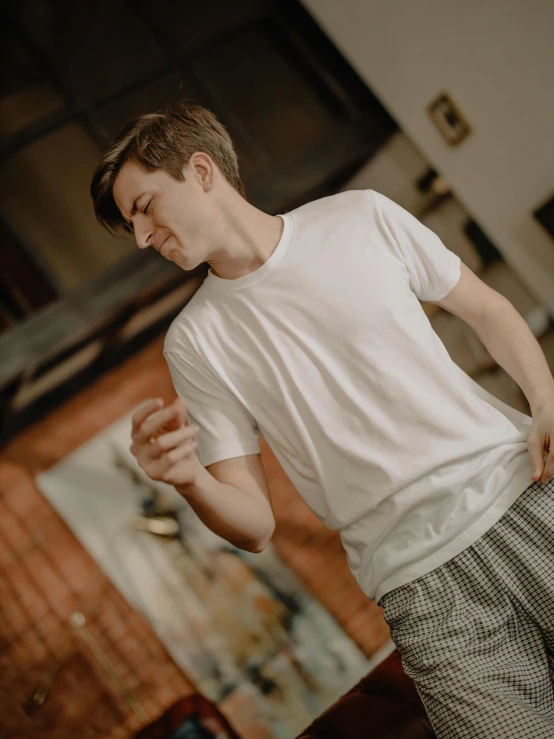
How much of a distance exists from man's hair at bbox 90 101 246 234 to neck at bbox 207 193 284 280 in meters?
0.10

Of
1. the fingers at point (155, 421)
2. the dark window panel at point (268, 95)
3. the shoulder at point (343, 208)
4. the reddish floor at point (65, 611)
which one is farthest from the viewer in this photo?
the dark window panel at point (268, 95)

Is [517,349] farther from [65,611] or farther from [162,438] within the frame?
[65,611]

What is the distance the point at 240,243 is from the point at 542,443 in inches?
24.4

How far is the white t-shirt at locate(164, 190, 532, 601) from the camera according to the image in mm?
948

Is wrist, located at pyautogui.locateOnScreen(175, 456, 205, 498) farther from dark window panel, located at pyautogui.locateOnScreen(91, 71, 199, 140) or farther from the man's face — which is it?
dark window panel, located at pyautogui.locateOnScreen(91, 71, 199, 140)

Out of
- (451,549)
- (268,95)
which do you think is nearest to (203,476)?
(451,549)

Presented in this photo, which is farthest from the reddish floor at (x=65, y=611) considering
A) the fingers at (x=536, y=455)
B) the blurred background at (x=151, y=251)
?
the fingers at (x=536, y=455)

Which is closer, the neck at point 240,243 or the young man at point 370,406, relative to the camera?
the young man at point 370,406

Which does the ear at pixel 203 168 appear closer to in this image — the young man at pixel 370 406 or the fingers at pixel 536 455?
the young man at pixel 370 406

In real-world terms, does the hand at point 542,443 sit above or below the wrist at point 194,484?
below

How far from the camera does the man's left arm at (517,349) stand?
3.20 feet

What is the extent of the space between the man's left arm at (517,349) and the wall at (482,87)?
1.86 ft

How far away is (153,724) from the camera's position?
1288 millimetres

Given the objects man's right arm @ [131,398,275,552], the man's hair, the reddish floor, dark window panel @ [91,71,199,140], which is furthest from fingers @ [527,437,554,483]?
dark window panel @ [91,71,199,140]
